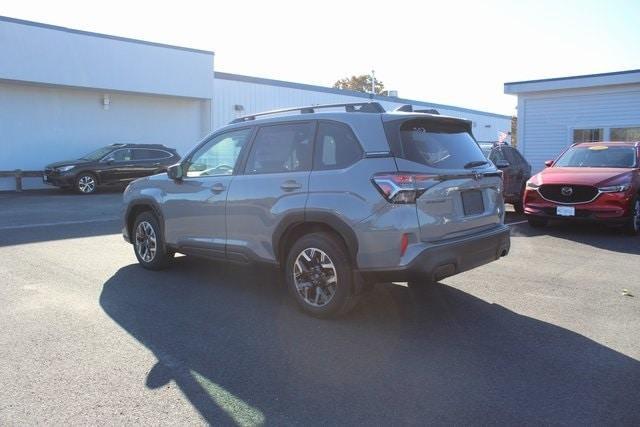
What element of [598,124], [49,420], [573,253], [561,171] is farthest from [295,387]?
[598,124]

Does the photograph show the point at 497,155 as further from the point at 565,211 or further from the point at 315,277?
the point at 315,277

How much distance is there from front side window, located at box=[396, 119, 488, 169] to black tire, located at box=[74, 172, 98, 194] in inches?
621

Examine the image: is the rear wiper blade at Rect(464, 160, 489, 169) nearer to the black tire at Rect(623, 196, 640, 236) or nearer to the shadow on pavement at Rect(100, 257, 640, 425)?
the shadow on pavement at Rect(100, 257, 640, 425)

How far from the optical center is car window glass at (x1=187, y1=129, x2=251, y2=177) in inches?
235

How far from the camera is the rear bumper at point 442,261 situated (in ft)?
14.8

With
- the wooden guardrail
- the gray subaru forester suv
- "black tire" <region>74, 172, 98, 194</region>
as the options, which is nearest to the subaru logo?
the gray subaru forester suv

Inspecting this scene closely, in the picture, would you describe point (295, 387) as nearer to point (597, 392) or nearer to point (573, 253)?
point (597, 392)

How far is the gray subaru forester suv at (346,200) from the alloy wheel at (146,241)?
34.9 inches

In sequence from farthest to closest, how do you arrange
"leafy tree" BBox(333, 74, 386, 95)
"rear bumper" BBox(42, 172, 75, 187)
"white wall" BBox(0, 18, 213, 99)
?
"leafy tree" BBox(333, 74, 386, 95), "white wall" BBox(0, 18, 213, 99), "rear bumper" BBox(42, 172, 75, 187)

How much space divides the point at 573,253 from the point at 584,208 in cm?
169

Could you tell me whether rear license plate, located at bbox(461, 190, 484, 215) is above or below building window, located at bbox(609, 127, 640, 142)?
below

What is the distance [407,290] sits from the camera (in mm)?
6156

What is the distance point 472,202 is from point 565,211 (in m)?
5.49

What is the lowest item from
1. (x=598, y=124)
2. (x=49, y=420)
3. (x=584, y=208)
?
(x=49, y=420)
